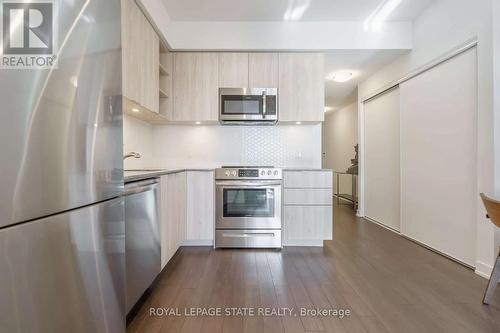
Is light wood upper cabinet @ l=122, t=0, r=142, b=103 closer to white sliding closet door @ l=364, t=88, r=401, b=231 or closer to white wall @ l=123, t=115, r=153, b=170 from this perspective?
white wall @ l=123, t=115, r=153, b=170

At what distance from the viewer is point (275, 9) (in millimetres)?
2852

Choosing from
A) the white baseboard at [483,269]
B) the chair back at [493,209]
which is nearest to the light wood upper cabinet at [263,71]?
the chair back at [493,209]

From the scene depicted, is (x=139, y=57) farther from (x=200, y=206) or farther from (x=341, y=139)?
(x=341, y=139)

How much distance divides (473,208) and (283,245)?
1914 millimetres

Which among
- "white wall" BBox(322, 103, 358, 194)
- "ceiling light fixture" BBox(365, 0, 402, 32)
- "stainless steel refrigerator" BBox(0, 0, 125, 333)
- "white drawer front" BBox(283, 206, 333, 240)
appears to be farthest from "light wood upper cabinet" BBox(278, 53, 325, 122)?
"white wall" BBox(322, 103, 358, 194)

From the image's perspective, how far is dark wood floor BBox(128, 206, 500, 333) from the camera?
1.57m

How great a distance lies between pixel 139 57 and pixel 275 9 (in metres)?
1.64

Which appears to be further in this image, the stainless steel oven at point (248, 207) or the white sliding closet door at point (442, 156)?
the stainless steel oven at point (248, 207)

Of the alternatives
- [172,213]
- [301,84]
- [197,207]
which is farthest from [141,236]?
[301,84]

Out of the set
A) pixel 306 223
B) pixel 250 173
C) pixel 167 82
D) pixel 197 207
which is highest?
pixel 167 82

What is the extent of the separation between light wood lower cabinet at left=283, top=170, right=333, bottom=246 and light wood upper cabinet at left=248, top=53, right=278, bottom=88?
1.18 metres

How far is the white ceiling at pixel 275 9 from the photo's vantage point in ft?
8.95

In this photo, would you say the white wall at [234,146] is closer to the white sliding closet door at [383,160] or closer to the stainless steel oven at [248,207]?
the stainless steel oven at [248,207]

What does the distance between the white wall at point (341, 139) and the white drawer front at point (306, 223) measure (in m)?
3.34
